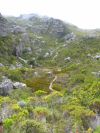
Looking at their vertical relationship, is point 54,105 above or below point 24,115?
below

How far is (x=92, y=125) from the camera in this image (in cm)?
4919

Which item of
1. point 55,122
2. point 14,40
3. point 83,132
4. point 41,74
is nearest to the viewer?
point 83,132

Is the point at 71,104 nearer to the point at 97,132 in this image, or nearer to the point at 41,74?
the point at 97,132

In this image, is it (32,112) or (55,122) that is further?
(32,112)

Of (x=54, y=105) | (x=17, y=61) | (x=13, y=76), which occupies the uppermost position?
(x=54, y=105)

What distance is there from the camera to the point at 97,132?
4447 centimetres

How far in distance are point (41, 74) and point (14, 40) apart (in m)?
57.0

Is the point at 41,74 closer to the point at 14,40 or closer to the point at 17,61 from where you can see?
the point at 17,61

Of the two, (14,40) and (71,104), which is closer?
(71,104)

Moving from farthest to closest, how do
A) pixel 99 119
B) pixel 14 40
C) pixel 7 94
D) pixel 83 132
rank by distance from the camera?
pixel 14 40 → pixel 7 94 → pixel 99 119 → pixel 83 132

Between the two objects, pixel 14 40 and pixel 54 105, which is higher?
pixel 54 105

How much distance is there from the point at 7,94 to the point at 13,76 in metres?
32.7

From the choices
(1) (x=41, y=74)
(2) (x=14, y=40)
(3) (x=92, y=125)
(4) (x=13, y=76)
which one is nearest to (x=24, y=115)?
(3) (x=92, y=125)

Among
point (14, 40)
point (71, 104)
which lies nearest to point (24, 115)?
point (71, 104)
